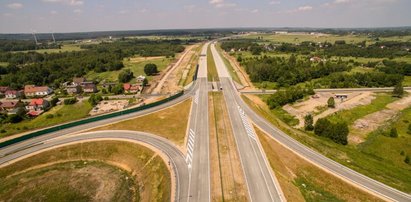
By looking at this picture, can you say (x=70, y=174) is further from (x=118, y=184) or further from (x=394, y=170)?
(x=394, y=170)

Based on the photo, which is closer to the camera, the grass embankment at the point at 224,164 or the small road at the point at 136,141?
the grass embankment at the point at 224,164

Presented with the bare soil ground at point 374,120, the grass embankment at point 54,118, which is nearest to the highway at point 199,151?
the grass embankment at point 54,118

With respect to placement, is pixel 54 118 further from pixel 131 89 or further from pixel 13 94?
pixel 13 94

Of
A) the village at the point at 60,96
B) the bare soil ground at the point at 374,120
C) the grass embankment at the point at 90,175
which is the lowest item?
the grass embankment at the point at 90,175

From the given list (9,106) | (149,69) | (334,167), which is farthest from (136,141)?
(149,69)

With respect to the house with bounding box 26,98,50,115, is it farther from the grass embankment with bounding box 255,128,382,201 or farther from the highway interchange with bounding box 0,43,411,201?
the grass embankment with bounding box 255,128,382,201

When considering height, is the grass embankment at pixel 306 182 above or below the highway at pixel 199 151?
below

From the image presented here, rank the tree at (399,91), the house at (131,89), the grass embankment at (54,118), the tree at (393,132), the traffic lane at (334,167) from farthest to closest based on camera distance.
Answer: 1. the house at (131,89)
2. the tree at (399,91)
3. the grass embankment at (54,118)
4. the tree at (393,132)
5. the traffic lane at (334,167)

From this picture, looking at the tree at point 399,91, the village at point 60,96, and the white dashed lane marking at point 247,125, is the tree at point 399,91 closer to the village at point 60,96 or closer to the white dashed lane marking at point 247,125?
the white dashed lane marking at point 247,125
